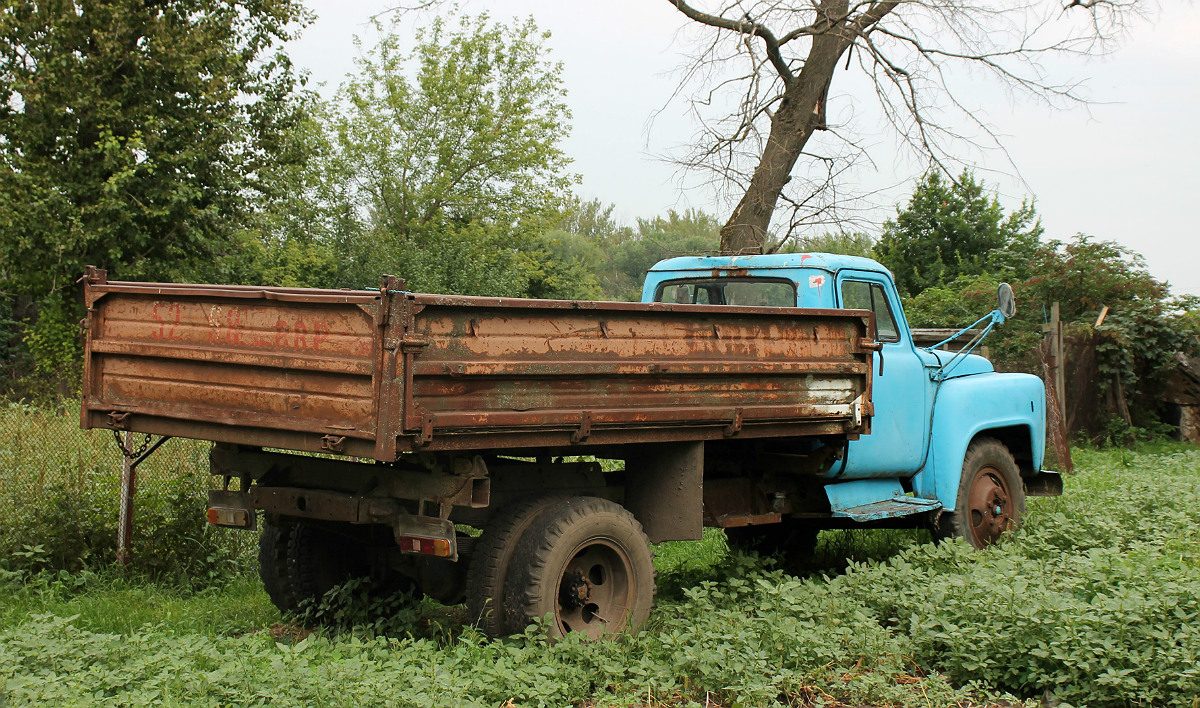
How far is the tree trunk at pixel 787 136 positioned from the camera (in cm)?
1226

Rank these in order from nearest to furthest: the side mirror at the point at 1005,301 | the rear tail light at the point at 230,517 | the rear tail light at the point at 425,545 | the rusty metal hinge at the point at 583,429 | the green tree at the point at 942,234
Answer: the rear tail light at the point at 425,545 < the rusty metal hinge at the point at 583,429 < the rear tail light at the point at 230,517 < the side mirror at the point at 1005,301 < the green tree at the point at 942,234

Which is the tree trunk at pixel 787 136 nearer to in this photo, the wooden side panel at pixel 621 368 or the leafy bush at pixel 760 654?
the wooden side panel at pixel 621 368

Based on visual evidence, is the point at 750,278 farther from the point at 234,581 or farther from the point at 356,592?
the point at 234,581

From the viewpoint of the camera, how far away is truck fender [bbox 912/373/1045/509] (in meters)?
7.46

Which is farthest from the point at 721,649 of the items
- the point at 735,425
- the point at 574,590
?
the point at 735,425

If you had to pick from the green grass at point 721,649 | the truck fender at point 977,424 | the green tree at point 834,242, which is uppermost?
the green tree at point 834,242

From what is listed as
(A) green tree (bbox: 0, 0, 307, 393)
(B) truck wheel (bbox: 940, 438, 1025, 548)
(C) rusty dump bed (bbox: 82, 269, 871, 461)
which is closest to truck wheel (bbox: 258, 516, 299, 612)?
(C) rusty dump bed (bbox: 82, 269, 871, 461)

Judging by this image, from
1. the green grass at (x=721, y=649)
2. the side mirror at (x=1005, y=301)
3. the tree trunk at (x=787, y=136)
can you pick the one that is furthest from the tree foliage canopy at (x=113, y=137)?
the side mirror at (x=1005, y=301)

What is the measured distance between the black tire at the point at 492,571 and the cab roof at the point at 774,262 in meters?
2.81

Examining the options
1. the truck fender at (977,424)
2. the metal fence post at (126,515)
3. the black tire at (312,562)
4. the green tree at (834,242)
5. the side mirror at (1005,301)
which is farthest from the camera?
the green tree at (834,242)

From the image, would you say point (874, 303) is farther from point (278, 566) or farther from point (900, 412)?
point (278, 566)

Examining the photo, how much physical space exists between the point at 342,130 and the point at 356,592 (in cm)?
2950

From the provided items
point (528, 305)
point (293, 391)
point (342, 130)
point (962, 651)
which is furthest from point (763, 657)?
point (342, 130)

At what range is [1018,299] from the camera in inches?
736
